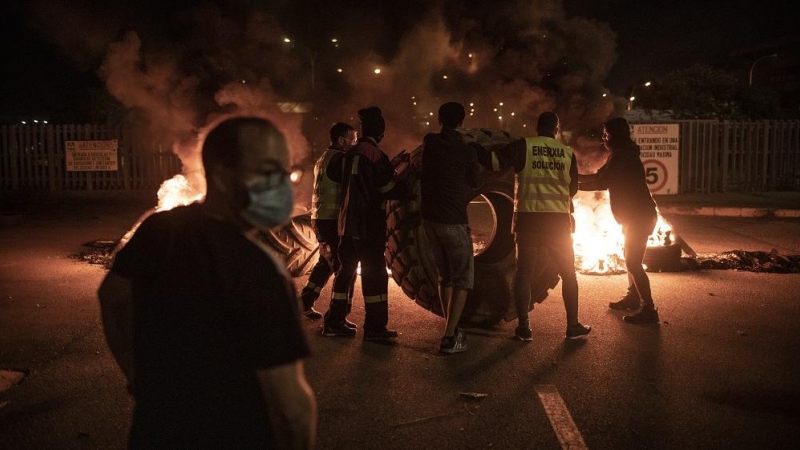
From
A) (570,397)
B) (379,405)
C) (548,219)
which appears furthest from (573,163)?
(379,405)

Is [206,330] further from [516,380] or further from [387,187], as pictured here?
[387,187]

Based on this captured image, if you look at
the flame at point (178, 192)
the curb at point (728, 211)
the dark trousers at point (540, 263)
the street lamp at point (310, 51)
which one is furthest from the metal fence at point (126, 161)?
the dark trousers at point (540, 263)

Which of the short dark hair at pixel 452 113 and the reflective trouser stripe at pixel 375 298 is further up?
the short dark hair at pixel 452 113

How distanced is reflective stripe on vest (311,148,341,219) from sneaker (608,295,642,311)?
2.98m

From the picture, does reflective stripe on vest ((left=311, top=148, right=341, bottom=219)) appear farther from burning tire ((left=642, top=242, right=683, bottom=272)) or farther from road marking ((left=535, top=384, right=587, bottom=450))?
burning tire ((left=642, top=242, right=683, bottom=272))

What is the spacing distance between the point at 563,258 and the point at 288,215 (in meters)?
4.44

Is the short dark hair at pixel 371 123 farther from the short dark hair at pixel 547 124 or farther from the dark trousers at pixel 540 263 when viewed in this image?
the dark trousers at pixel 540 263

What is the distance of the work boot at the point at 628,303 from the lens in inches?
283

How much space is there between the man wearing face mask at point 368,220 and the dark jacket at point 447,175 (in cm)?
35

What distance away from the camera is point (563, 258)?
6.13m

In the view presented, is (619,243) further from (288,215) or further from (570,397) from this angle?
(288,215)

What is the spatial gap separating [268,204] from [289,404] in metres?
0.55

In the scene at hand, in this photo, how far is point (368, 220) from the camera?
598 cm

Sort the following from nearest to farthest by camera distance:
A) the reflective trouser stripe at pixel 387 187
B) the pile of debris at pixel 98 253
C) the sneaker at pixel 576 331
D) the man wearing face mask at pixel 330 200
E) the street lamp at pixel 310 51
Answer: the reflective trouser stripe at pixel 387 187, the sneaker at pixel 576 331, the man wearing face mask at pixel 330 200, the pile of debris at pixel 98 253, the street lamp at pixel 310 51
